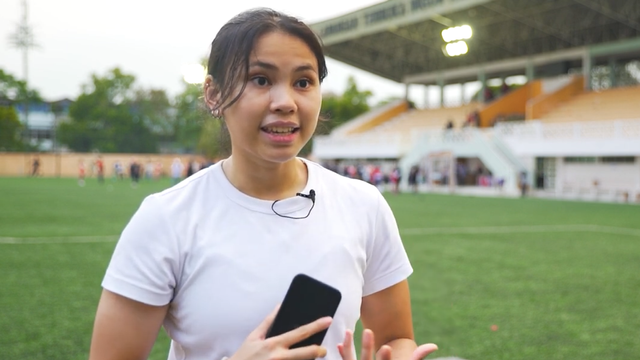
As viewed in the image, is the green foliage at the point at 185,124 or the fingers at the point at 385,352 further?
the green foliage at the point at 185,124

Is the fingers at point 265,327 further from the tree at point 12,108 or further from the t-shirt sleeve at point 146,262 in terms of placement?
the tree at point 12,108

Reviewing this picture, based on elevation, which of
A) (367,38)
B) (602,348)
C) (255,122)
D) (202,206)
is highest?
(367,38)

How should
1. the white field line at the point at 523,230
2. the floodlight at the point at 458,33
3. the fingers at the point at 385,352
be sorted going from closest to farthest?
1. the fingers at the point at 385,352
2. the white field line at the point at 523,230
3. the floodlight at the point at 458,33

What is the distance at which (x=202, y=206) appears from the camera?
1.50m

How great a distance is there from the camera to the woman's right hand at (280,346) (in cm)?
124

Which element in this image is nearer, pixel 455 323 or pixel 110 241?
pixel 455 323

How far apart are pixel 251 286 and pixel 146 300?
242 mm

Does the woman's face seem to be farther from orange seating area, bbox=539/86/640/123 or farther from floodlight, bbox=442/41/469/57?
orange seating area, bbox=539/86/640/123

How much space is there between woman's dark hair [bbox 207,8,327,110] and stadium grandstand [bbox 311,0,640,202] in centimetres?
2391

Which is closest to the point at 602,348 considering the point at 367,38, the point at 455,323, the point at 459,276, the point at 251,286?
the point at 455,323

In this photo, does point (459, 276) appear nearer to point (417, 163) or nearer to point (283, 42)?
point (283, 42)

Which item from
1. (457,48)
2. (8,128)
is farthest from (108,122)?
(457,48)

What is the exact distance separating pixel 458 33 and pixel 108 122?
4344cm

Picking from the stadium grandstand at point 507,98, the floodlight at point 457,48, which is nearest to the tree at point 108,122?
the stadium grandstand at point 507,98
